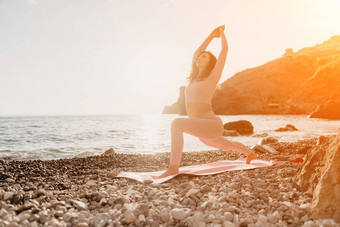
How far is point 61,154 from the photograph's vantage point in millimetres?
11414

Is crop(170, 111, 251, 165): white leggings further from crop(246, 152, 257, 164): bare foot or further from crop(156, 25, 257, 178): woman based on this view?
crop(246, 152, 257, 164): bare foot

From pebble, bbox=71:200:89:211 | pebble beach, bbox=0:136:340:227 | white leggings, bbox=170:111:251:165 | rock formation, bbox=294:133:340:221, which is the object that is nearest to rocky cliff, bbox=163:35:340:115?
white leggings, bbox=170:111:251:165

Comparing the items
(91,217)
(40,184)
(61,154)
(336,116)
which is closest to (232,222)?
(91,217)

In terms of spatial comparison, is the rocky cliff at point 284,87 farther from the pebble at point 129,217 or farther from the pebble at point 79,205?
the pebble at point 129,217

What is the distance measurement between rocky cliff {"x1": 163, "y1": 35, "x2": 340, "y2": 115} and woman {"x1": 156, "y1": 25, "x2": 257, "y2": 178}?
78.5 metres

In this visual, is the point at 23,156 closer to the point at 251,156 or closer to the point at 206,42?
the point at 206,42

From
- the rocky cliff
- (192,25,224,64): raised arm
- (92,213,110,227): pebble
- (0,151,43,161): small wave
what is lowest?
(0,151,43,161): small wave

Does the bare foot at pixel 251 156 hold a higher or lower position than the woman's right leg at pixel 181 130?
lower

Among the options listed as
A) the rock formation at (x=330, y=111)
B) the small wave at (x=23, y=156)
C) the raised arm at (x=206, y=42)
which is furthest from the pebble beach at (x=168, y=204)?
the rock formation at (x=330, y=111)

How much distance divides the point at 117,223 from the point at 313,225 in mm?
2118

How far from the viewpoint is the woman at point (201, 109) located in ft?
17.3

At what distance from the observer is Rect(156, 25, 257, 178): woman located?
5.26m

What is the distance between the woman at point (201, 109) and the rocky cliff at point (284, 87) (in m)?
78.5

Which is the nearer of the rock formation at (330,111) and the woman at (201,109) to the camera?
the woman at (201,109)
